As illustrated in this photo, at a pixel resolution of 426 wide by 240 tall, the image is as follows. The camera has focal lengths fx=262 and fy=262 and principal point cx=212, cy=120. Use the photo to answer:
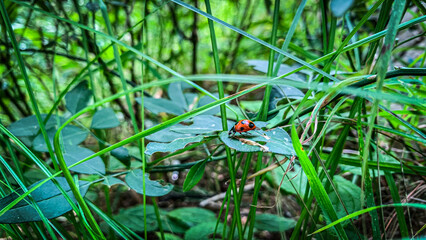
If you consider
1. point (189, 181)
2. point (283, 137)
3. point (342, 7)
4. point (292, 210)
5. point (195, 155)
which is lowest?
point (292, 210)

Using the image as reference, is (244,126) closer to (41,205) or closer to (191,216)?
Result: (41,205)

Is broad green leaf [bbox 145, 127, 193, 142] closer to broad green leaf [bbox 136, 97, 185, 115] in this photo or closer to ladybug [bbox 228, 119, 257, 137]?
ladybug [bbox 228, 119, 257, 137]

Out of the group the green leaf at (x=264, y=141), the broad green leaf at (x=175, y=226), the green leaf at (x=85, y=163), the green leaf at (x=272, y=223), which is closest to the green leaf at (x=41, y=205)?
the green leaf at (x=85, y=163)

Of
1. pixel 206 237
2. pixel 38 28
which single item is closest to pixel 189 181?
pixel 206 237

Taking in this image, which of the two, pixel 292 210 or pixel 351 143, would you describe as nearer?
pixel 292 210

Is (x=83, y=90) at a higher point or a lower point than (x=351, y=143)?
higher

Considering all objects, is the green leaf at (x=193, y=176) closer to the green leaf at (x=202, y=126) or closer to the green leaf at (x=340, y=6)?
the green leaf at (x=202, y=126)

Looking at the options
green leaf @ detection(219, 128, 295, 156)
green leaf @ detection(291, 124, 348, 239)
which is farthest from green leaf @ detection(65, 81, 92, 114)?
green leaf @ detection(291, 124, 348, 239)

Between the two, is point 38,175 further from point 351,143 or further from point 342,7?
Result: point 351,143
